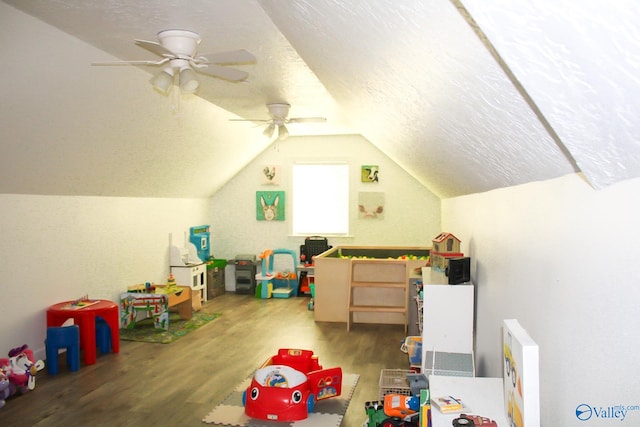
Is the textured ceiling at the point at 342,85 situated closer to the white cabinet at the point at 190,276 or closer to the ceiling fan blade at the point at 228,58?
the ceiling fan blade at the point at 228,58

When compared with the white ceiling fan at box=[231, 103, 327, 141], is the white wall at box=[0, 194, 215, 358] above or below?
below

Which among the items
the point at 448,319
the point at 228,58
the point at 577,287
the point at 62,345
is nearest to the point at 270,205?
the point at 62,345

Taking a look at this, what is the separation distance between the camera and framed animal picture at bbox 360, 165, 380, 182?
26.8 feet

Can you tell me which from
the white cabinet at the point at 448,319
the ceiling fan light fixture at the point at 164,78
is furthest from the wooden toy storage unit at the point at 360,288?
the ceiling fan light fixture at the point at 164,78

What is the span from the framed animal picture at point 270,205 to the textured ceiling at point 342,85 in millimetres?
1782

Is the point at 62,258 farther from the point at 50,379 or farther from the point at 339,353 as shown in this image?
the point at 339,353

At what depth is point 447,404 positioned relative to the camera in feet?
5.80

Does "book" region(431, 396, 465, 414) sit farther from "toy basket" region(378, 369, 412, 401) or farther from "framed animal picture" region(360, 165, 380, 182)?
"framed animal picture" region(360, 165, 380, 182)

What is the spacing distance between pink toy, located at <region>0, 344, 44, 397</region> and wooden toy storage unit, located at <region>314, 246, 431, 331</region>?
321 centimetres

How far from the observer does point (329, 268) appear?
6.13m

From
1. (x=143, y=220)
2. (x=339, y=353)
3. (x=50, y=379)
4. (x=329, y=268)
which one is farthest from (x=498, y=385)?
(x=143, y=220)

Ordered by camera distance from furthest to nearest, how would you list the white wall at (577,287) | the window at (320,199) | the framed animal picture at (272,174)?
the framed animal picture at (272,174) < the window at (320,199) < the white wall at (577,287)

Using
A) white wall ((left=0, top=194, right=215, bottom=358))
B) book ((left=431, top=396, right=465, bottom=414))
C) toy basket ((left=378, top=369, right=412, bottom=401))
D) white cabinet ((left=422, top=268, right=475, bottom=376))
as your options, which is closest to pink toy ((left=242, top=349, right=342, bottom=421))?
toy basket ((left=378, top=369, right=412, bottom=401))

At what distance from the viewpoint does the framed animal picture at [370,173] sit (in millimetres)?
8164
